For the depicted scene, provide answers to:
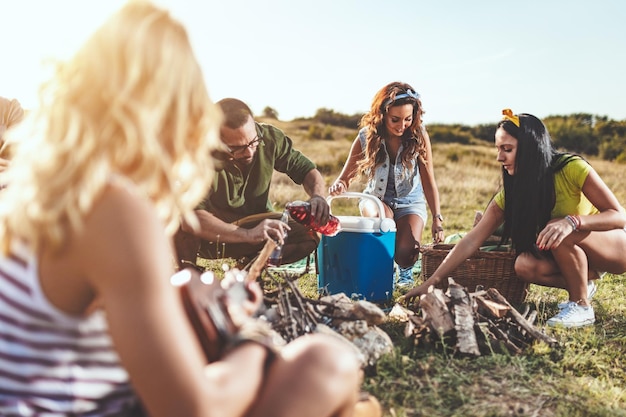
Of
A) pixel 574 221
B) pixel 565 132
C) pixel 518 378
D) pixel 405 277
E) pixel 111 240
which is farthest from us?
pixel 565 132

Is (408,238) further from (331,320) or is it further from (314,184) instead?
(331,320)

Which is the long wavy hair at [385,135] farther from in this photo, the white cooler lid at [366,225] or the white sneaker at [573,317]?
the white sneaker at [573,317]

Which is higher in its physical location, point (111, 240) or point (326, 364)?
point (111, 240)

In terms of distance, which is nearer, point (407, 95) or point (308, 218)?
point (308, 218)

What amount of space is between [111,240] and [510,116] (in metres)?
A: 3.85

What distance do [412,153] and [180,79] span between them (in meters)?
4.65

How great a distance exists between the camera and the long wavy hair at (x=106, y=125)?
1.31 meters

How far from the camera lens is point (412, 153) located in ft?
19.5

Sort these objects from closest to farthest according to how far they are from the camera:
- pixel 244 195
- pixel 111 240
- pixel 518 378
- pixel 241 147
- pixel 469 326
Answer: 1. pixel 111 240
2. pixel 518 378
3. pixel 469 326
4. pixel 241 147
5. pixel 244 195

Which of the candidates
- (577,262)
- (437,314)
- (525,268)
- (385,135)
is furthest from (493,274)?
(385,135)

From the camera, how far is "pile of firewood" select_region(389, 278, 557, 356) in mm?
A: 3629

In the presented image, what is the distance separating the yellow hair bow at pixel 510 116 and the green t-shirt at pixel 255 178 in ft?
5.27

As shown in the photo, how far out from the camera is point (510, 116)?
4.60 metres

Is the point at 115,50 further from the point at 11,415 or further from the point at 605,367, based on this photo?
the point at 605,367
